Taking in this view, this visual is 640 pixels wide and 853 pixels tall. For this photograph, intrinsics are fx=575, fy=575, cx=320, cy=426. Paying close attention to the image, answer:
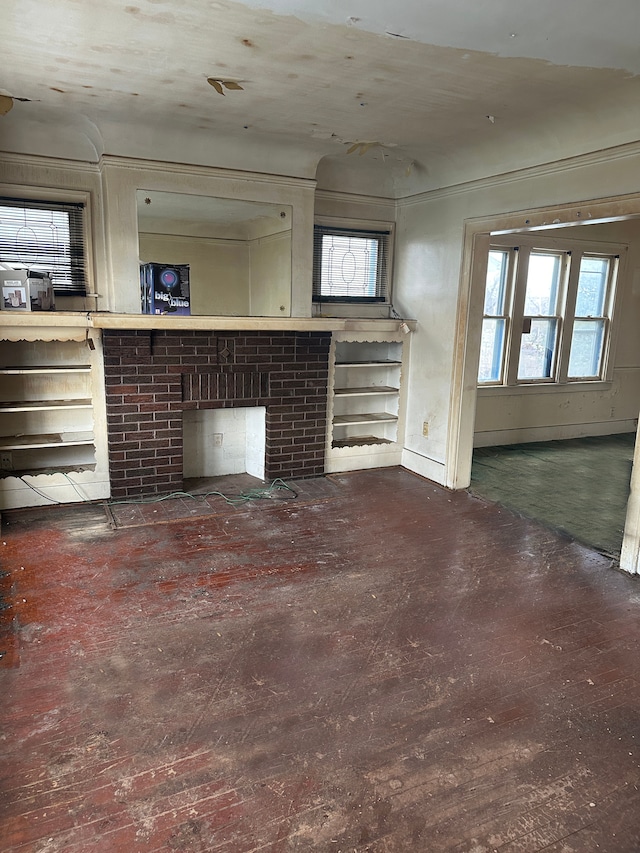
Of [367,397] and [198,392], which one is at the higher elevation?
[198,392]

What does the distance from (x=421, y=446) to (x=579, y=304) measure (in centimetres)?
332

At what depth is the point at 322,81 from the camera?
10.8ft

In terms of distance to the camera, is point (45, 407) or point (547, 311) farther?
point (547, 311)

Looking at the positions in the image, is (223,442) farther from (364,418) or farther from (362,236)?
(362,236)

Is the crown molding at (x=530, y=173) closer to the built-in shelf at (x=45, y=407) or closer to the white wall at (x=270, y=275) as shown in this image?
the white wall at (x=270, y=275)

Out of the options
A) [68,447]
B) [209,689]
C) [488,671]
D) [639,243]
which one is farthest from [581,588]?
[639,243]

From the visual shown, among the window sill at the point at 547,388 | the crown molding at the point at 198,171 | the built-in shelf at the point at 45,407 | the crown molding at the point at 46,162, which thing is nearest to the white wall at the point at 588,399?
the window sill at the point at 547,388

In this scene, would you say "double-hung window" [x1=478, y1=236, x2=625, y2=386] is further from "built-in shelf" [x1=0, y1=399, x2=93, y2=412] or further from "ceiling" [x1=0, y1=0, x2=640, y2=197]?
"built-in shelf" [x1=0, y1=399, x2=93, y2=412]

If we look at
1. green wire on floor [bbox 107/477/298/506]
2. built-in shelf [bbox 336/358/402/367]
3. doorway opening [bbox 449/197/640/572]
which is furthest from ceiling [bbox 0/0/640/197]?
green wire on floor [bbox 107/477/298/506]

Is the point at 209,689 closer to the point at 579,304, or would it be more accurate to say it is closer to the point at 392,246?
the point at 392,246

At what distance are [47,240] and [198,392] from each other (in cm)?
164

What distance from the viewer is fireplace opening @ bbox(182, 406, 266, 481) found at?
529cm

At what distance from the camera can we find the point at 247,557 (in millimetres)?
3816

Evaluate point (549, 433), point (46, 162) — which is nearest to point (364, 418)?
point (549, 433)
